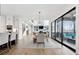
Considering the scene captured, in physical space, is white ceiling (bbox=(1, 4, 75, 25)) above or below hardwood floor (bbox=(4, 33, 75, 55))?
above

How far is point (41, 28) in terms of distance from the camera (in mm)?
22578

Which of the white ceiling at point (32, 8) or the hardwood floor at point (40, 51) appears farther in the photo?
the white ceiling at point (32, 8)

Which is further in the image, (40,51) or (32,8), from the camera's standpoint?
(32,8)

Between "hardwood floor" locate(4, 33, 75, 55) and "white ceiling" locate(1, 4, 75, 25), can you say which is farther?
"white ceiling" locate(1, 4, 75, 25)

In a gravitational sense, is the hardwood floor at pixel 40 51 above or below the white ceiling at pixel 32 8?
below

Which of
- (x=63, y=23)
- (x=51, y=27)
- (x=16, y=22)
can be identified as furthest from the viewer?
(x=51, y=27)

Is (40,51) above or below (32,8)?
below
